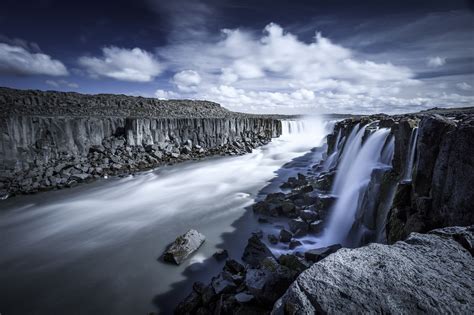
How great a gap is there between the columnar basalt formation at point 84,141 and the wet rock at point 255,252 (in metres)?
14.2

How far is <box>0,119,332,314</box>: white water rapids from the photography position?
5988mm

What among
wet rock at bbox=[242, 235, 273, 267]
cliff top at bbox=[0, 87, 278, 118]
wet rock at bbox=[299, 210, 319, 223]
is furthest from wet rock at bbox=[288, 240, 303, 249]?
cliff top at bbox=[0, 87, 278, 118]

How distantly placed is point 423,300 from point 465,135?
3.20m

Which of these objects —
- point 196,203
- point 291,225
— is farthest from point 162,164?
point 291,225

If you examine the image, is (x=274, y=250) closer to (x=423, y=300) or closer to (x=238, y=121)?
(x=423, y=300)

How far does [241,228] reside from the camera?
9242mm

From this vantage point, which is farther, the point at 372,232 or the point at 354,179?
the point at 354,179

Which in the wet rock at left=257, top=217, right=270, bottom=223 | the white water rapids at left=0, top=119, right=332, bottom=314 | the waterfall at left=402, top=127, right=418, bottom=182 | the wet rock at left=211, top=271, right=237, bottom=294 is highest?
the waterfall at left=402, top=127, right=418, bottom=182

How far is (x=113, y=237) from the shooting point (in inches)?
352

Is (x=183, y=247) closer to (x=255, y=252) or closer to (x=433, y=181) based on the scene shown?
(x=255, y=252)

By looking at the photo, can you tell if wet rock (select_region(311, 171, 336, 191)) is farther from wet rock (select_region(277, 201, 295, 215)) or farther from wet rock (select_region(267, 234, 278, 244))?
wet rock (select_region(267, 234, 278, 244))

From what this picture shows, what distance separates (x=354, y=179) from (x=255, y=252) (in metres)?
6.57

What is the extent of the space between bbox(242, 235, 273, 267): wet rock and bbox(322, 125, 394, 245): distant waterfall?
244 cm

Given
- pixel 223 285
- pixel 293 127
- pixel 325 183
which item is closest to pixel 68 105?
pixel 325 183
